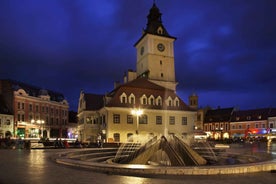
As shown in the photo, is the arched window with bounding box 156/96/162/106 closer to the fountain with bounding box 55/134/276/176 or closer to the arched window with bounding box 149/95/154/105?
the arched window with bounding box 149/95/154/105

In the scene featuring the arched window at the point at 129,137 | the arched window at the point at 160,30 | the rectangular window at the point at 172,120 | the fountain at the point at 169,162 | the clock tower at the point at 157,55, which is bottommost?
the arched window at the point at 129,137

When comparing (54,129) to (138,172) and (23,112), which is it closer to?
(23,112)

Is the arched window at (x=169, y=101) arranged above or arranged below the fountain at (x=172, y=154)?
above

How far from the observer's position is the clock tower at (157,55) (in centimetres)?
6034

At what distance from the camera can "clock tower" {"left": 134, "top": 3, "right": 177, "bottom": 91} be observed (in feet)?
198

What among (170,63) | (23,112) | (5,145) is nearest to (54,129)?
(23,112)

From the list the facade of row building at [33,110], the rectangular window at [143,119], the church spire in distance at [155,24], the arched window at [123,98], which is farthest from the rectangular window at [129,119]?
the church spire in distance at [155,24]

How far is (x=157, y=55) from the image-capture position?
61.4 metres

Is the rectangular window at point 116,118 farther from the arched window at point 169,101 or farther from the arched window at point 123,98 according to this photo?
the arched window at point 169,101

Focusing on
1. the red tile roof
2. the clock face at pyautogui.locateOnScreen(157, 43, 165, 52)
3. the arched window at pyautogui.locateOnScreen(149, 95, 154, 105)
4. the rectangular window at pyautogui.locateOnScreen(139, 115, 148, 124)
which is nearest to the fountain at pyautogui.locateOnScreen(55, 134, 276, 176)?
the red tile roof

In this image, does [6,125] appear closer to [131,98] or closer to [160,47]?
[131,98]

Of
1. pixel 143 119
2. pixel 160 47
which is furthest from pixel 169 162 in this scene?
pixel 160 47

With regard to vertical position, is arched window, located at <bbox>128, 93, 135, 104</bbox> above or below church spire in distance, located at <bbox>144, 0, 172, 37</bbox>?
below

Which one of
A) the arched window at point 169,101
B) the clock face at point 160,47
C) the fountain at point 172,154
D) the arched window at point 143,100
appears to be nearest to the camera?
the fountain at point 172,154
